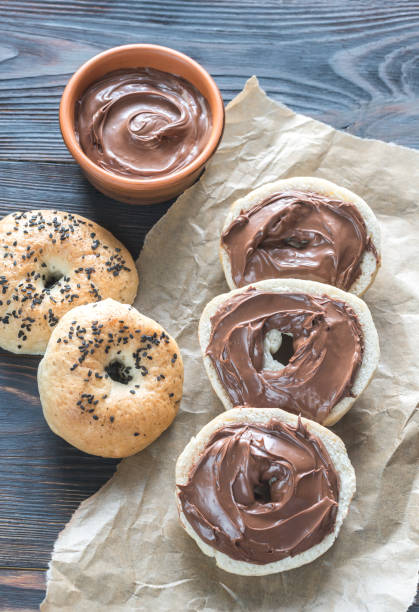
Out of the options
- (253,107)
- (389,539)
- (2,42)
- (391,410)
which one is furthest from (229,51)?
(389,539)

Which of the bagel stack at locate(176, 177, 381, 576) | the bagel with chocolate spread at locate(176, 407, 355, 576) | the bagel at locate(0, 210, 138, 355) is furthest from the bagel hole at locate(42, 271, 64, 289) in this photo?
the bagel with chocolate spread at locate(176, 407, 355, 576)

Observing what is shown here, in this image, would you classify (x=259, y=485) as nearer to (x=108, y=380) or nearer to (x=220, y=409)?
(x=220, y=409)

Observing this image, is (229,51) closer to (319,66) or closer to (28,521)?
(319,66)

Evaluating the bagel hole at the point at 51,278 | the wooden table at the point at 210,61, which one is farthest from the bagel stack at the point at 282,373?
the bagel hole at the point at 51,278

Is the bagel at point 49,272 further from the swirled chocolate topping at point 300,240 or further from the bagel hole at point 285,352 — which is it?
the bagel hole at point 285,352

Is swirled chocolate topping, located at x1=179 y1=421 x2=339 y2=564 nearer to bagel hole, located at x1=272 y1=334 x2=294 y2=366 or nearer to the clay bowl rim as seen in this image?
bagel hole, located at x1=272 y1=334 x2=294 y2=366
